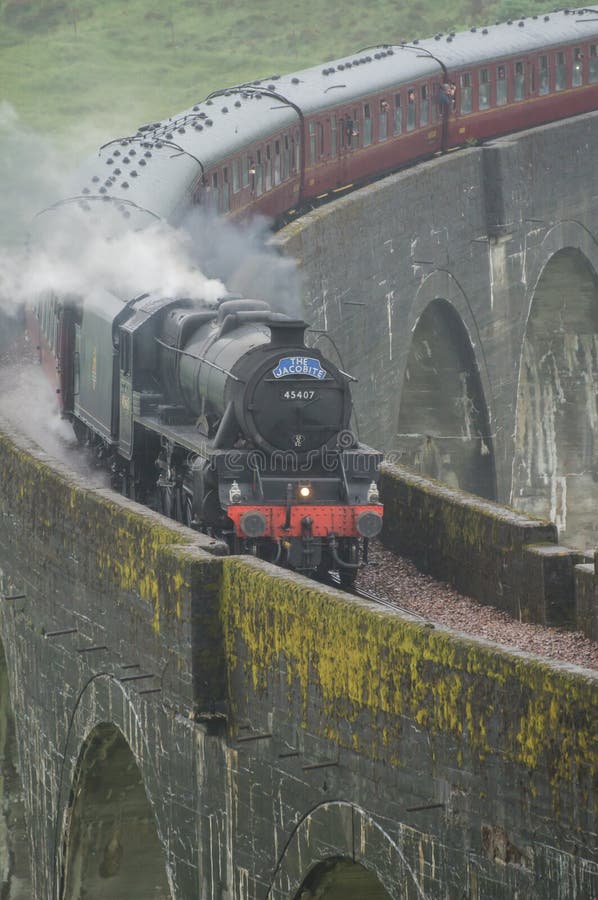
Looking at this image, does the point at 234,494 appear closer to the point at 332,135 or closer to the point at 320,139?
the point at 320,139

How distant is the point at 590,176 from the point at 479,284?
20.5 ft

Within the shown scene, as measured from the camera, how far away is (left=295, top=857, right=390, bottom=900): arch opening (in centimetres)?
1461

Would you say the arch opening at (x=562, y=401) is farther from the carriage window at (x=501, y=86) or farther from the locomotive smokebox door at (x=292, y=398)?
the locomotive smokebox door at (x=292, y=398)

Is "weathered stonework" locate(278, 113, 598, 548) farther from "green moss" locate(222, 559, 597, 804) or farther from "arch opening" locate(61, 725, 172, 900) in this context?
"green moss" locate(222, 559, 597, 804)

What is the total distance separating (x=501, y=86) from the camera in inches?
1799

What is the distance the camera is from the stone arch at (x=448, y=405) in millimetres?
42406

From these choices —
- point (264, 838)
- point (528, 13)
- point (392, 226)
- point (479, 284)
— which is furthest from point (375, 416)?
point (528, 13)

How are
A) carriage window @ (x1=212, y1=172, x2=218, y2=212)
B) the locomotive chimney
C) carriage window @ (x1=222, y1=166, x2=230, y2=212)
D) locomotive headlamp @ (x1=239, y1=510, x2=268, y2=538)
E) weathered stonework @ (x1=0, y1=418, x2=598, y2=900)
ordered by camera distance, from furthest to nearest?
carriage window @ (x1=222, y1=166, x2=230, y2=212)
carriage window @ (x1=212, y1=172, x2=218, y2=212)
the locomotive chimney
locomotive headlamp @ (x1=239, y1=510, x2=268, y2=538)
weathered stonework @ (x1=0, y1=418, x2=598, y2=900)

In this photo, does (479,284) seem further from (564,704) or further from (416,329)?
(564,704)

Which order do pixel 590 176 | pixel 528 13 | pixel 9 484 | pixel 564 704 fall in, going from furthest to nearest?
A: pixel 528 13, pixel 590 176, pixel 9 484, pixel 564 704

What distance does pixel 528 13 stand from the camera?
7662cm

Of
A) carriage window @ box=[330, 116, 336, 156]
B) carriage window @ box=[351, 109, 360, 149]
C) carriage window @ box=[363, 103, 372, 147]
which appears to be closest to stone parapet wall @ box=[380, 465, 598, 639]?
carriage window @ box=[330, 116, 336, 156]

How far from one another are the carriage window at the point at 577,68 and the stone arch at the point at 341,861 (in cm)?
3604

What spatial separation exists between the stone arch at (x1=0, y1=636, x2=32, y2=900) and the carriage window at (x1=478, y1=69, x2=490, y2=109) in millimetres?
23943
